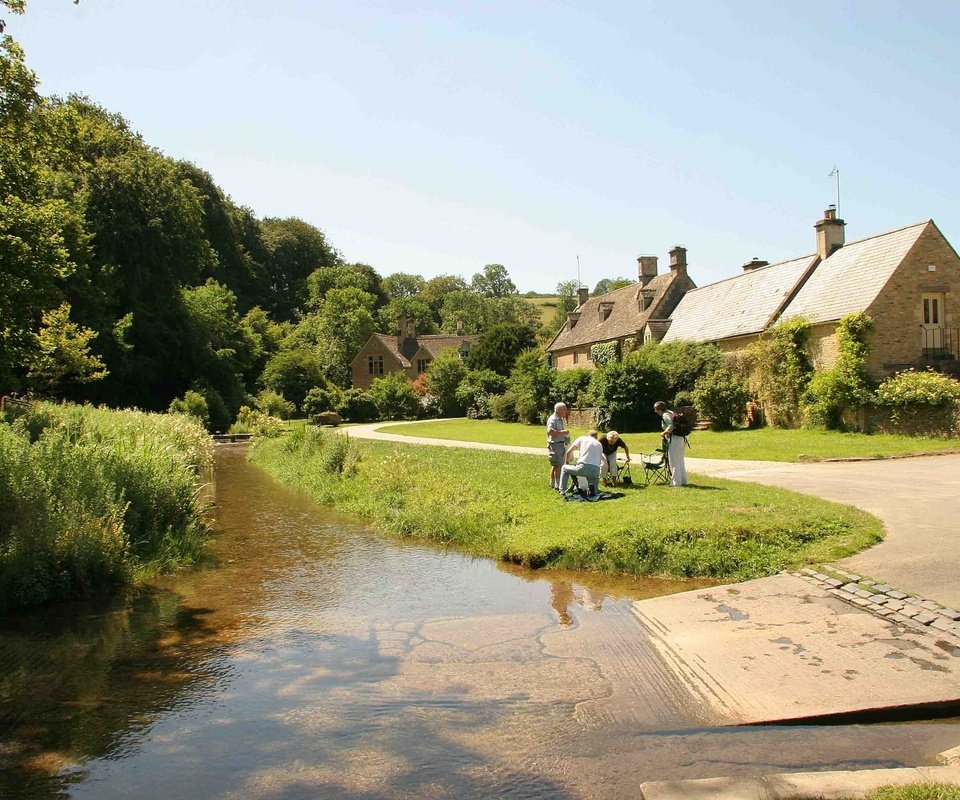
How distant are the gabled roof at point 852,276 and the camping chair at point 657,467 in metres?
17.8

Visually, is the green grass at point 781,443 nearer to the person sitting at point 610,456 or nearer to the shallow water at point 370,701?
the person sitting at point 610,456

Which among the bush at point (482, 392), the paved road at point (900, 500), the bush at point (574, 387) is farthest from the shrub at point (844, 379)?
the bush at point (482, 392)

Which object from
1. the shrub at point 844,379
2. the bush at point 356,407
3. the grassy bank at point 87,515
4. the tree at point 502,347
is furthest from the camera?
the tree at point 502,347

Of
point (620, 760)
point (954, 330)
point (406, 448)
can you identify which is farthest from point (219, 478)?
point (954, 330)

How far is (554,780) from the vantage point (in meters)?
5.21

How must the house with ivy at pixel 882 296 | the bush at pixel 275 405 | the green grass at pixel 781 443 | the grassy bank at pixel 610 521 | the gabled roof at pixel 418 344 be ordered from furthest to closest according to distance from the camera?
the gabled roof at pixel 418 344 → the bush at pixel 275 405 → the house with ivy at pixel 882 296 → the green grass at pixel 781 443 → the grassy bank at pixel 610 521

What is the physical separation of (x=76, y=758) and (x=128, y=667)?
2.00 meters

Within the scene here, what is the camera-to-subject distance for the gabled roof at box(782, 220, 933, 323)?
30.8 m

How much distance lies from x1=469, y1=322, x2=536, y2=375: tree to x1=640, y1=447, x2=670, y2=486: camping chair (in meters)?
47.6

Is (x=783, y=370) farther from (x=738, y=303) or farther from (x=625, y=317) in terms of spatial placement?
(x=625, y=317)

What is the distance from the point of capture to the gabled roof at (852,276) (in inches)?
1211

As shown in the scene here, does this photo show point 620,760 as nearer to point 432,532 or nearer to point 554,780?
point 554,780

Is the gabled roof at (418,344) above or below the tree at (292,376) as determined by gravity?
above

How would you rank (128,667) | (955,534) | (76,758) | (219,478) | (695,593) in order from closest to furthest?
(76,758)
(128,667)
(695,593)
(955,534)
(219,478)
